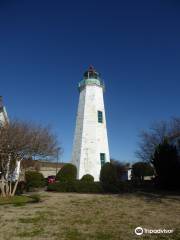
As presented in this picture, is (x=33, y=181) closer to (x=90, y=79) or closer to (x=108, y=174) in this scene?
(x=108, y=174)

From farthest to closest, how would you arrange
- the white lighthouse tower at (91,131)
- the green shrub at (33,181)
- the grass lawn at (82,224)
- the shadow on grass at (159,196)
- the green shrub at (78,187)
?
1. the white lighthouse tower at (91,131)
2. the green shrub at (33,181)
3. the green shrub at (78,187)
4. the shadow on grass at (159,196)
5. the grass lawn at (82,224)

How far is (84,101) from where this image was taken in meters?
28.4

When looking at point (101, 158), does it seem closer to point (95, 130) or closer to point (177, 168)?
point (95, 130)

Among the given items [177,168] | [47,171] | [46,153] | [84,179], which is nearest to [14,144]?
[46,153]

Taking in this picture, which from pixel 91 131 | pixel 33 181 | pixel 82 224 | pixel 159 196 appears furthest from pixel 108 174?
pixel 82 224

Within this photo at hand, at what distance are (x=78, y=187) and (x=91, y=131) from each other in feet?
23.2

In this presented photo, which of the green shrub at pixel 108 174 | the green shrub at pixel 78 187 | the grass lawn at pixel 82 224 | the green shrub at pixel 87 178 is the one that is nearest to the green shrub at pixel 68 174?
the green shrub at pixel 87 178

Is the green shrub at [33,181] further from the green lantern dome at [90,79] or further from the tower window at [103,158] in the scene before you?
the green lantern dome at [90,79]

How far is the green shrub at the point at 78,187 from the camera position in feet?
72.6

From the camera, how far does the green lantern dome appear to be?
29.0 metres

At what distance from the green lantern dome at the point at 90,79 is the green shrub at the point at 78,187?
40.6 ft

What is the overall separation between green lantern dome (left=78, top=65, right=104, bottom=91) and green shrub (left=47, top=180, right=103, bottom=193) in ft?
40.6

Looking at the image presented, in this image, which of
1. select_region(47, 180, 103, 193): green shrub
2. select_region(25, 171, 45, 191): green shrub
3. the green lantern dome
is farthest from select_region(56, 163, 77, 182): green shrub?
the green lantern dome

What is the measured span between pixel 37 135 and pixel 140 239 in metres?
13.2
